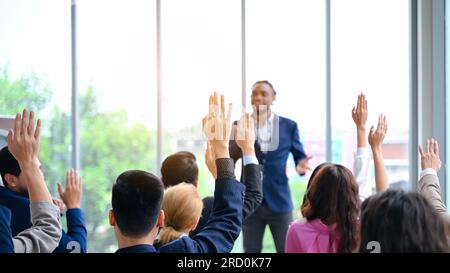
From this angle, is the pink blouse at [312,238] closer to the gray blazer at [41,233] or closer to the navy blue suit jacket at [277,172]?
the gray blazer at [41,233]

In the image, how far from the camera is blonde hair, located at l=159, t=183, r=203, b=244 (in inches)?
61.8

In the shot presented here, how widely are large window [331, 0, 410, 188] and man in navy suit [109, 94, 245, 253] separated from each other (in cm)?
243

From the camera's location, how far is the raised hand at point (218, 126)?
4.99 feet

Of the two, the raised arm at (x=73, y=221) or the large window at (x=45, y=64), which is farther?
the large window at (x=45, y=64)

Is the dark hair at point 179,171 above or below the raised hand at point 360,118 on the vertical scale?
below

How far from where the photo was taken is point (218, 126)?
61.3 inches

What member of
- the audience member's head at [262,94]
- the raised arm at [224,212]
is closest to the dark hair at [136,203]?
the raised arm at [224,212]

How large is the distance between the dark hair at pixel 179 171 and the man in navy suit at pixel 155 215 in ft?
2.00

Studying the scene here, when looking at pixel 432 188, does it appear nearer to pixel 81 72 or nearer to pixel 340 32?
pixel 340 32

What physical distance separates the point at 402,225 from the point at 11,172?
1.18 meters

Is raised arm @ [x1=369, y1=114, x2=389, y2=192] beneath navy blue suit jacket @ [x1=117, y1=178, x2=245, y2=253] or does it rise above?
above

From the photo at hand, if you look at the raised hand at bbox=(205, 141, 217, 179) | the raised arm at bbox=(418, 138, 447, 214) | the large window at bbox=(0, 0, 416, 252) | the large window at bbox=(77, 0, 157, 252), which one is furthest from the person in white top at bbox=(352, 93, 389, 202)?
the large window at bbox=(77, 0, 157, 252)

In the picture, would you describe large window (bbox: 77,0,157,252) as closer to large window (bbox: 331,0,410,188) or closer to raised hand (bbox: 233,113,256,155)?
large window (bbox: 331,0,410,188)

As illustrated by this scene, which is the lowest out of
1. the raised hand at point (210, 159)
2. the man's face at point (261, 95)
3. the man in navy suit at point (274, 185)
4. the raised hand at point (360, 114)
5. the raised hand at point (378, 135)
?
the man in navy suit at point (274, 185)
